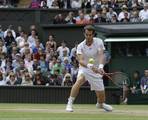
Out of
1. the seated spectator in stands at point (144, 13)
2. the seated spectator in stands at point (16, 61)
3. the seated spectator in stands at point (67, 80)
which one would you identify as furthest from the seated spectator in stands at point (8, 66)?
the seated spectator in stands at point (144, 13)

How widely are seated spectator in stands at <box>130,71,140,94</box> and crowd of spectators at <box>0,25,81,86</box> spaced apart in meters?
2.16

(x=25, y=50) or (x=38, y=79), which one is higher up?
(x=25, y=50)

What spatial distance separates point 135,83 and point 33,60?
4.43 m

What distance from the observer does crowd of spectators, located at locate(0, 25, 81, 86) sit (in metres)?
22.8

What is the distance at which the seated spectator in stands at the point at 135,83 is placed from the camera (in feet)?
70.4

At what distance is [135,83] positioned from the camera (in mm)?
22406

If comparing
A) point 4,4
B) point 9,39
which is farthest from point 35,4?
point 9,39

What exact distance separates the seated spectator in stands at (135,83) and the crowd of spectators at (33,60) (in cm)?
216

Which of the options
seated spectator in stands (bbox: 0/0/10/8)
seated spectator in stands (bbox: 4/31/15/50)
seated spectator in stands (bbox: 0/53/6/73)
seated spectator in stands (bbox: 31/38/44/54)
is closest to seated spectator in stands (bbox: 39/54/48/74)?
seated spectator in stands (bbox: 31/38/44/54)

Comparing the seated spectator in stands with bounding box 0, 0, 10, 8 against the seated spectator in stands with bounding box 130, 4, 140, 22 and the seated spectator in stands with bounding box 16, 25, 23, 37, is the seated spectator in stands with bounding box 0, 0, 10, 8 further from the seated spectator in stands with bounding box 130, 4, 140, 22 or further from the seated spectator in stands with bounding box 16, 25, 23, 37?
the seated spectator in stands with bounding box 130, 4, 140, 22

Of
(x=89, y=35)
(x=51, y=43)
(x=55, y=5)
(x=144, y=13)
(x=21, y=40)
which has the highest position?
(x=55, y=5)

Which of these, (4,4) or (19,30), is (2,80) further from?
(4,4)

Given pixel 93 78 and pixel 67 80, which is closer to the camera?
pixel 93 78

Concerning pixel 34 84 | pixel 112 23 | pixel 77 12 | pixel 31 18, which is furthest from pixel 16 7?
pixel 34 84
